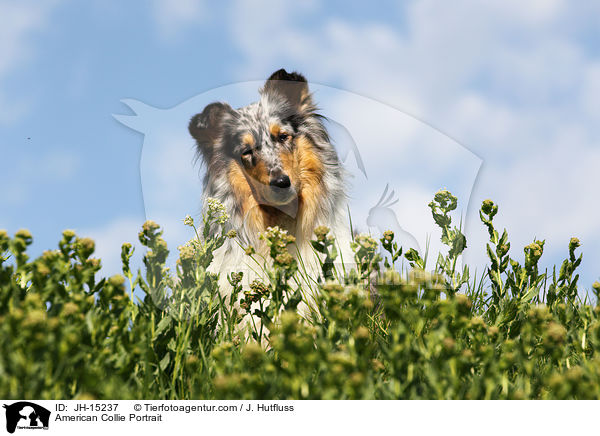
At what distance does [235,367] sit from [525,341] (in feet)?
4.58

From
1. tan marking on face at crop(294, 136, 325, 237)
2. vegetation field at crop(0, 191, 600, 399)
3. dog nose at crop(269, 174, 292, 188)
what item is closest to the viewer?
vegetation field at crop(0, 191, 600, 399)

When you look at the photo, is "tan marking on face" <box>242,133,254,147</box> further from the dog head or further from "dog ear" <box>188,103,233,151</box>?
"dog ear" <box>188,103,233,151</box>

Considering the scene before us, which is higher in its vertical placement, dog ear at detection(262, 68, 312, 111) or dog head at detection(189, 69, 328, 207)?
dog ear at detection(262, 68, 312, 111)

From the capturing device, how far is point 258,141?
167 inches

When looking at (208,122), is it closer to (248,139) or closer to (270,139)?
(248,139)

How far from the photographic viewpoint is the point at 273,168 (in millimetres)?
4137

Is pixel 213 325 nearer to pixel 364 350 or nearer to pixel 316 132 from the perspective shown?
pixel 364 350

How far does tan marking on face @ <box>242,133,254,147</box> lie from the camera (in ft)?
14.1
